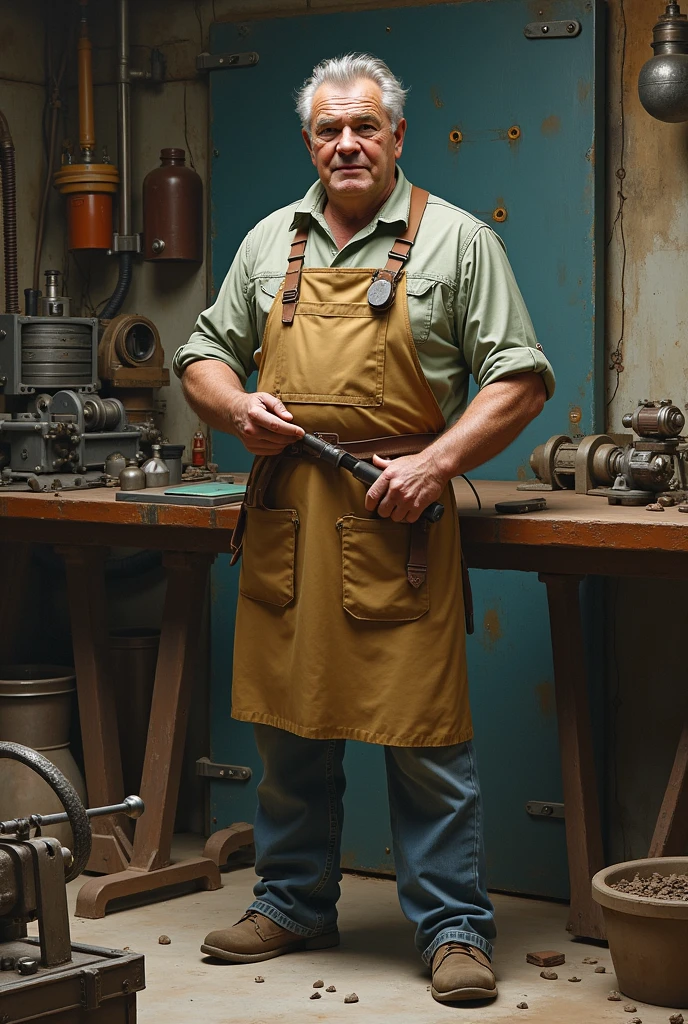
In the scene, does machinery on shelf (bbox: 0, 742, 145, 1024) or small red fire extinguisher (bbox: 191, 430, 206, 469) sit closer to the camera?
machinery on shelf (bbox: 0, 742, 145, 1024)

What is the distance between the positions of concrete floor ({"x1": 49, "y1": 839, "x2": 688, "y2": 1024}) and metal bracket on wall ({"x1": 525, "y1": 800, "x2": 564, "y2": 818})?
235 millimetres

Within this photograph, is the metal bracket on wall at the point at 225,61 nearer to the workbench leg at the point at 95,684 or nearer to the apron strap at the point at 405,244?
the apron strap at the point at 405,244

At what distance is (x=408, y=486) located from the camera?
3.14m

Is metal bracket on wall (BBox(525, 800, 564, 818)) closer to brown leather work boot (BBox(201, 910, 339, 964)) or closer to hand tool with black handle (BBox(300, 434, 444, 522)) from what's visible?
brown leather work boot (BBox(201, 910, 339, 964))

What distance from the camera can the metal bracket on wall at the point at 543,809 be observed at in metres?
4.09

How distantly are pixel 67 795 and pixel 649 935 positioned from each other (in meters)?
1.53

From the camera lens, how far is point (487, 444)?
320cm

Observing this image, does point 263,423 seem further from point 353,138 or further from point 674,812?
point 674,812

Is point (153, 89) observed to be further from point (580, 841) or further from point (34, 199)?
point (580, 841)

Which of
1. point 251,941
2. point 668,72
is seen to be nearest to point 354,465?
point 251,941

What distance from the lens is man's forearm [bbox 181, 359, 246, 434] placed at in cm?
336

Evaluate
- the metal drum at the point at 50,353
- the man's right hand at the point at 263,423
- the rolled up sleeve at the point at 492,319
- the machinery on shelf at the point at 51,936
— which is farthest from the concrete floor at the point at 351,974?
the metal drum at the point at 50,353

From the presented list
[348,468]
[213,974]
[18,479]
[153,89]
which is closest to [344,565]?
[348,468]

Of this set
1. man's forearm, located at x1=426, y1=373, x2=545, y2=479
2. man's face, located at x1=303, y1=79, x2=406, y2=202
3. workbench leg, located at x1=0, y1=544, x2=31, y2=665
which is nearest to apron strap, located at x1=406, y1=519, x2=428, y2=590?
man's forearm, located at x1=426, y1=373, x2=545, y2=479
